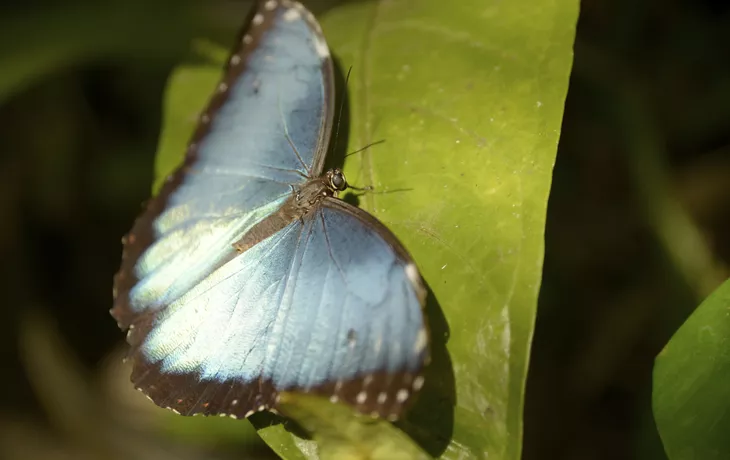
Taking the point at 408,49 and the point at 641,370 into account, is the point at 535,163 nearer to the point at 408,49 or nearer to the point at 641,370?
the point at 408,49

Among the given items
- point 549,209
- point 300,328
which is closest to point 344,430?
point 300,328

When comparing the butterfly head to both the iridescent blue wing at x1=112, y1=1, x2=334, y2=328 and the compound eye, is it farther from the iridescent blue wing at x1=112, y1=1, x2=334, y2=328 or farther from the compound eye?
the iridescent blue wing at x1=112, y1=1, x2=334, y2=328

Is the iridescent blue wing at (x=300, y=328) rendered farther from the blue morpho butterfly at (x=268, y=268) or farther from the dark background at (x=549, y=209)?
the dark background at (x=549, y=209)

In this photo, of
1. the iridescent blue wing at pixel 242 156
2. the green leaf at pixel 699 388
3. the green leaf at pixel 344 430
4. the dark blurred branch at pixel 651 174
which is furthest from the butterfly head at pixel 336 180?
the dark blurred branch at pixel 651 174

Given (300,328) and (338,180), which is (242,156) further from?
(300,328)

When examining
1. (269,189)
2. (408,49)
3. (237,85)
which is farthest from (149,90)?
(408,49)

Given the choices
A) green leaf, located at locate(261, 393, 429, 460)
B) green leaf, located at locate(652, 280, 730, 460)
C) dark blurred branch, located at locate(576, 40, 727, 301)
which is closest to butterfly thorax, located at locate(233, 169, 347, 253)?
green leaf, located at locate(261, 393, 429, 460)
